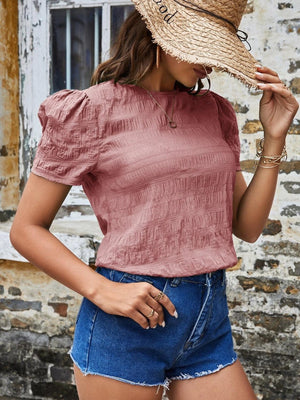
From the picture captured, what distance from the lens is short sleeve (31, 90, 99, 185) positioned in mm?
1476

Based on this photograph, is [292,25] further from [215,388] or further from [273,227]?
[215,388]

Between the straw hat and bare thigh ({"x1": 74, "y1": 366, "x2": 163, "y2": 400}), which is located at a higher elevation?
the straw hat

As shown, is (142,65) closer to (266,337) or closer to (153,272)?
(153,272)

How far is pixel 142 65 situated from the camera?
1.57 meters

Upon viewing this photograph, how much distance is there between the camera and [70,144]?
1479 mm

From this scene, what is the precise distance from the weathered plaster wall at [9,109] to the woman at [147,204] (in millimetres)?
2159

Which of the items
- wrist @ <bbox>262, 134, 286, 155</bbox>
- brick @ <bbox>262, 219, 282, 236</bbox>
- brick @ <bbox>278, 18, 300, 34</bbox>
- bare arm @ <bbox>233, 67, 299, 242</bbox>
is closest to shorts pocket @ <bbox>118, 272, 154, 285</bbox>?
bare arm @ <bbox>233, 67, 299, 242</bbox>

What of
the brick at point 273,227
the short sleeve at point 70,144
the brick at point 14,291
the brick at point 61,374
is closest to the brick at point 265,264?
the brick at point 273,227

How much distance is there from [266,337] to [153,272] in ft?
6.23

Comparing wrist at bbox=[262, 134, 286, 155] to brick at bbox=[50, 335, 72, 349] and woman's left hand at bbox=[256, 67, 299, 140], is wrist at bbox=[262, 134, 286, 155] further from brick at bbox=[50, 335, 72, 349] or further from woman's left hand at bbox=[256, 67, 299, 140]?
brick at bbox=[50, 335, 72, 349]

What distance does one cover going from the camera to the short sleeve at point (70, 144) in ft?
4.84

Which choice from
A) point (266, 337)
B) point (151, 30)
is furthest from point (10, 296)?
point (151, 30)

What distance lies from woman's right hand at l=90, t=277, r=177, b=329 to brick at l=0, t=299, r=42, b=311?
7.11 feet

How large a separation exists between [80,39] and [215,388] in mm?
2723
